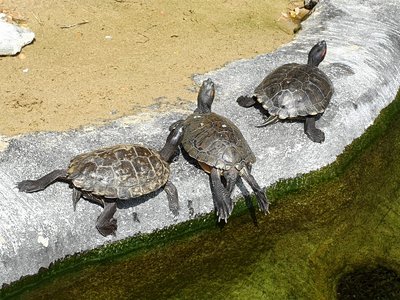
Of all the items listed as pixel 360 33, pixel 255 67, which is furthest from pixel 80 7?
pixel 360 33

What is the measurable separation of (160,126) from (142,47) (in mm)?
2248

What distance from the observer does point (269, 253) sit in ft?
17.3

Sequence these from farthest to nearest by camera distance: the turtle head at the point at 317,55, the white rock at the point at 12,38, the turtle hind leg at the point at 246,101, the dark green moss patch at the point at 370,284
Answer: the white rock at the point at 12,38 < the turtle head at the point at 317,55 < the turtle hind leg at the point at 246,101 < the dark green moss patch at the point at 370,284

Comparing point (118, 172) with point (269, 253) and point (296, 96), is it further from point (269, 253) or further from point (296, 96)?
point (296, 96)

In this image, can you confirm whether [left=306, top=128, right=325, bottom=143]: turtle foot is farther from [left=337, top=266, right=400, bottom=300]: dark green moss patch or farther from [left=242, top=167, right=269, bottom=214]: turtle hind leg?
[left=337, top=266, right=400, bottom=300]: dark green moss patch

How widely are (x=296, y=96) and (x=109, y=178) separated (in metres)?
2.21

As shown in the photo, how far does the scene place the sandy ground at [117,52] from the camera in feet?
21.5

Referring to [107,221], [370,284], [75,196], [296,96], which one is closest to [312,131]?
[296,96]

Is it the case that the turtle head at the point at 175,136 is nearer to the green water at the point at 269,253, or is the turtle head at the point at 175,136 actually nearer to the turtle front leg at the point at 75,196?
the green water at the point at 269,253

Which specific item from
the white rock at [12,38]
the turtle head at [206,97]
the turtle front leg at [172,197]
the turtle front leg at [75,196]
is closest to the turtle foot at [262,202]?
the turtle front leg at [172,197]

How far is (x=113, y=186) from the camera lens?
4832 mm

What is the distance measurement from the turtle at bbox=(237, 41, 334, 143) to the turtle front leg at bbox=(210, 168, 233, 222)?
0.99 m

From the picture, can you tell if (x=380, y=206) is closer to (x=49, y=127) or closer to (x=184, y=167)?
(x=184, y=167)

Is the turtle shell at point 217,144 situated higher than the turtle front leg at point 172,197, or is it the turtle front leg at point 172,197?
the turtle shell at point 217,144
